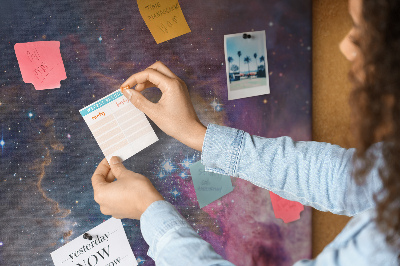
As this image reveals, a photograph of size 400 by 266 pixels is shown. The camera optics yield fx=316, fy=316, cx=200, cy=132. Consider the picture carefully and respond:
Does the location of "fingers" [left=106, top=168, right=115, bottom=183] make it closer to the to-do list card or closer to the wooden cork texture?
the to-do list card

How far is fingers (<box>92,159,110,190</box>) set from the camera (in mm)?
726

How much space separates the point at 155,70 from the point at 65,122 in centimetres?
24

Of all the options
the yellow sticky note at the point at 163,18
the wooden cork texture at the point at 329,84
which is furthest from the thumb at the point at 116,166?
the wooden cork texture at the point at 329,84

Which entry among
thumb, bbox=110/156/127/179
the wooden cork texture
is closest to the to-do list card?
thumb, bbox=110/156/127/179

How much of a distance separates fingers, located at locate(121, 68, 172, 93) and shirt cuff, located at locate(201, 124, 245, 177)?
0.14m

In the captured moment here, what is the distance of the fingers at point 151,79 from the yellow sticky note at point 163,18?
11cm

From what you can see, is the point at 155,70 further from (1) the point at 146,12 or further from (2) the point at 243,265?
(2) the point at 243,265

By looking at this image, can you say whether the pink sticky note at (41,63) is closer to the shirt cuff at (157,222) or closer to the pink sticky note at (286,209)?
the shirt cuff at (157,222)

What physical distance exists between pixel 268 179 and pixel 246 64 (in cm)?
34

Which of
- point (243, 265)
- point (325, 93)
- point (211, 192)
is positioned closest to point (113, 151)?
point (211, 192)

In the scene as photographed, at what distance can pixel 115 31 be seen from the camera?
0.75 meters

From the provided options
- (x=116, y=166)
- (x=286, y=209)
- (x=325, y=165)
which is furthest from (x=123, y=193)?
(x=286, y=209)

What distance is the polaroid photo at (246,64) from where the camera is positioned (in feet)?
2.78

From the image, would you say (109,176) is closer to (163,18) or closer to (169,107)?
(169,107)
